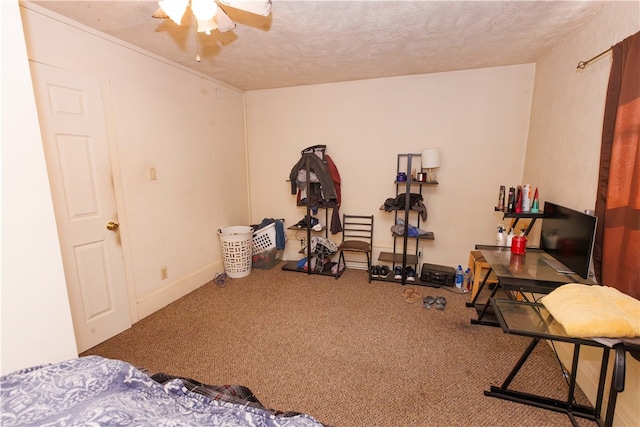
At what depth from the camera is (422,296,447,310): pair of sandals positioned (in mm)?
2850

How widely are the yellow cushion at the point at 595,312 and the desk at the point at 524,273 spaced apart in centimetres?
27

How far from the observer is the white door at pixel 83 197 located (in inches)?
78.3

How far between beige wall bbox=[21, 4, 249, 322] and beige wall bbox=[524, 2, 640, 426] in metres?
3.45

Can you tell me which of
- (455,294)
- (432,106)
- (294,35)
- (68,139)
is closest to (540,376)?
(455,294)

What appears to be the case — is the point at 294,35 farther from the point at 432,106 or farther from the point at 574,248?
the point at 574,248

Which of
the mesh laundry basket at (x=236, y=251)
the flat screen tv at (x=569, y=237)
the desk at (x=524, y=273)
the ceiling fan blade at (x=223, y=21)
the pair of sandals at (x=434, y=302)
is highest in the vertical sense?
the ceiling fan blade at (x=223, y=21)

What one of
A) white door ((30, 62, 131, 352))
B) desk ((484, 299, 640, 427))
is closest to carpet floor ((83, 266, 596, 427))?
desk ((484, 299, 640, 427))

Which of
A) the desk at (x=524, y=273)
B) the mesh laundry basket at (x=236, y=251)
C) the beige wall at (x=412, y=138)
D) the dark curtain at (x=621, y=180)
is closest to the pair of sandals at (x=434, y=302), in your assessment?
the desk at (x=524, y=273)

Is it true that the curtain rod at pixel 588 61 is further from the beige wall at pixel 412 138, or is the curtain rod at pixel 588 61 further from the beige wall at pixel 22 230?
the beige wall at pixel 22 230

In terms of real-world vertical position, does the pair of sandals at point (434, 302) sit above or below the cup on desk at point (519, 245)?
below

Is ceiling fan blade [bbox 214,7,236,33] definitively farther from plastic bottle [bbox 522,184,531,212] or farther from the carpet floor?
plastic bottle [bbox 522,184,531,212]

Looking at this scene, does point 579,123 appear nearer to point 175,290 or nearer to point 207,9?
point 207,9

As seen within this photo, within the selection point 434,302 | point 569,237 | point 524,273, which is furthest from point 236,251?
point 569,237

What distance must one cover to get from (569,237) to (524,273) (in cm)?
39
